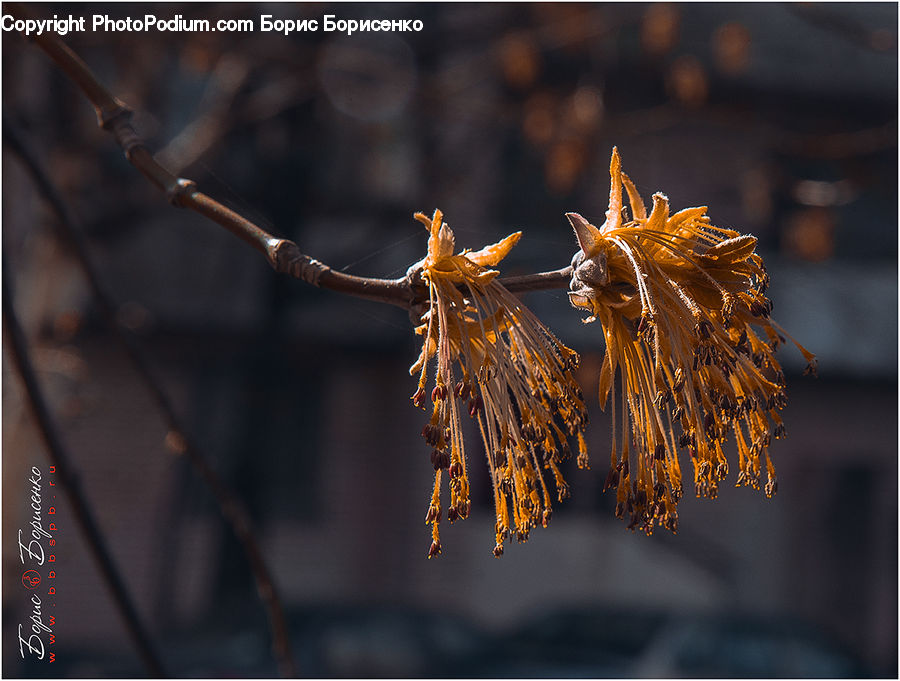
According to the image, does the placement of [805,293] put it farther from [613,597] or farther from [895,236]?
[613,597]

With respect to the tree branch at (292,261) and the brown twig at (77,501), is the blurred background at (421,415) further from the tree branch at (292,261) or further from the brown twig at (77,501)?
the tree branch at (292,261)

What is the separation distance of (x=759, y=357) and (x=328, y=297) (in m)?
6.00

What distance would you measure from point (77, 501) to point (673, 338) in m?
0.91

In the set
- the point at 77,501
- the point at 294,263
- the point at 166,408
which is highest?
the point at 294,263

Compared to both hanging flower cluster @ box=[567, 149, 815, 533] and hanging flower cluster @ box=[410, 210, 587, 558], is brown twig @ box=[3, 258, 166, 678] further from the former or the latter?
hanging flower cluster @ box=[567, 149, 815, 533]

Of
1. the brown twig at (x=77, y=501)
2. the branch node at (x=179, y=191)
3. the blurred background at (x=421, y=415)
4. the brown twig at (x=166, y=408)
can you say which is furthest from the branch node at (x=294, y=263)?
the blurred background at (x=421, y=415)

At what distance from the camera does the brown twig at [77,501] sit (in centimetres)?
123

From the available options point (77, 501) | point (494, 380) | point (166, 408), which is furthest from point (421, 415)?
point (494, 380)

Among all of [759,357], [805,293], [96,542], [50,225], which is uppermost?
[805,293]

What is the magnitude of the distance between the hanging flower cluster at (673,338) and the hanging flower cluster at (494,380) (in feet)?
0.19

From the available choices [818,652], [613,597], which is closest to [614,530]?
[613,597]

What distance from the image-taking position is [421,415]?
666cm

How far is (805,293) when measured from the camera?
733cm

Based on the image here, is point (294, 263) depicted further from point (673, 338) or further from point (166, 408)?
point (166, 408)
